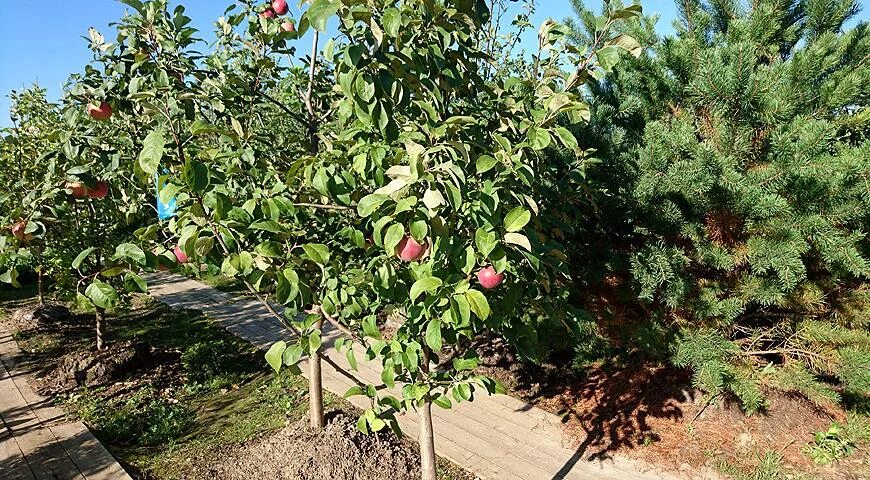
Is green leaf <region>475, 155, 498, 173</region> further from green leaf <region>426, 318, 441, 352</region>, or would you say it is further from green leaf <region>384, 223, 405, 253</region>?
green leaf <region>426, 318, 441, 352</region>

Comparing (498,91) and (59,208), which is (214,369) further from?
(498,91)

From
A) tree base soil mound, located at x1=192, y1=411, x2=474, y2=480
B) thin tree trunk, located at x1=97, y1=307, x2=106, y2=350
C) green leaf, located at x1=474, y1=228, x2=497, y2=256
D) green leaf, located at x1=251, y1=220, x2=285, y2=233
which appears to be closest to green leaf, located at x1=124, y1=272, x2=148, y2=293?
green leaf, located at x1=251, y1=220, x2=285, y2=233

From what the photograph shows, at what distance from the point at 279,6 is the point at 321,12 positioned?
1.48 metres

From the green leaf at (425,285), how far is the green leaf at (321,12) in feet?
2.73

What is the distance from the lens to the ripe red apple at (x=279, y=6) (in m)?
2.73

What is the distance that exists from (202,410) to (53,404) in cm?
129

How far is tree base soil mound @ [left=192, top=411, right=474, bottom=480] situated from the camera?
10.8 feet

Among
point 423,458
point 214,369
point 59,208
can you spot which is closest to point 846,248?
point 423,458

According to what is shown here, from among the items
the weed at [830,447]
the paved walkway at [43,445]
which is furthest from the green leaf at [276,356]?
the weed at [830,447]

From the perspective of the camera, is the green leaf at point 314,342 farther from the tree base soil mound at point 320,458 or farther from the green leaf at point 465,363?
the tree base soil mound at point 320,458

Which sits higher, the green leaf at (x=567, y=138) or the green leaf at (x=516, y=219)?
the green leaf at (x=567, y=138)

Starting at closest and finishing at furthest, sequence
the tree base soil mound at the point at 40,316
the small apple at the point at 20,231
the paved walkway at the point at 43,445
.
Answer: the small apple at the point at 20,231 → the paved walkway at the point at 43,445 → the tree base soil mound at the point at 40,316

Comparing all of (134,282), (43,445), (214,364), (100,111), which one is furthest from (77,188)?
(214,364)

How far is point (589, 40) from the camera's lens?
147 inches
